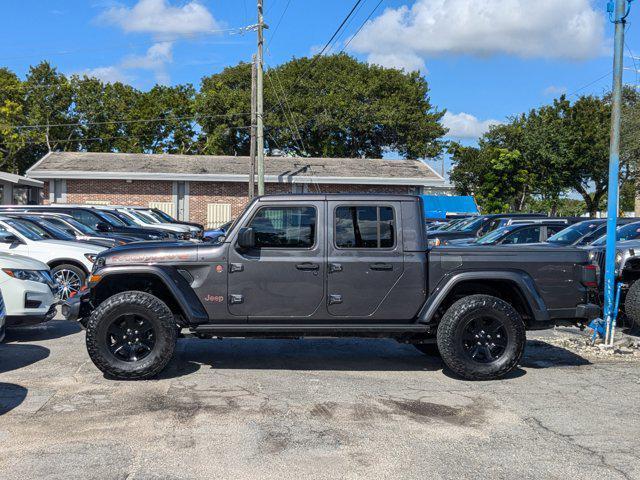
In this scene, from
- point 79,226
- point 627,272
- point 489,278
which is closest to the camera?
point 489,278

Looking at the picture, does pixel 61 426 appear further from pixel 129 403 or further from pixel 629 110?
pixel 629 110

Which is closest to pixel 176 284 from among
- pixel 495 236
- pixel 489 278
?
pixel 489 278

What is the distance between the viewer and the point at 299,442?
511 cm

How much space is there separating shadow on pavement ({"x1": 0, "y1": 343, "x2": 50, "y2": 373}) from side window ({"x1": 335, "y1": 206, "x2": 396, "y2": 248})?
12.5 feet

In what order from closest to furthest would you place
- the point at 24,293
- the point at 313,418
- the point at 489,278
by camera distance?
the point at 313,418
the point at 489,278
the point at 24,293

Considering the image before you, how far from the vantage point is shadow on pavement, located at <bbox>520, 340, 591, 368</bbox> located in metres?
8.09

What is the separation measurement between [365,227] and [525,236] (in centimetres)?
971

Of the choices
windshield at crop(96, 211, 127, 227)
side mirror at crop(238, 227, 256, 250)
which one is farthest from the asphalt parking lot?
windshield at crop(96, 211, 127, 227)

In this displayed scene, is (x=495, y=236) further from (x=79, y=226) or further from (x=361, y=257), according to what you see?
(x=79, y=226)

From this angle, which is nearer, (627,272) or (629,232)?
(627,272)

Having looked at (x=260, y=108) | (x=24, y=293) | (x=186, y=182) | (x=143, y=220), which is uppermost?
(x=260, y=108)

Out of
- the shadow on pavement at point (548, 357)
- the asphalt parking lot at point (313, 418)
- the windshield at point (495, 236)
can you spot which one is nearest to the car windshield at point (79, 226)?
the asphalt parking lot at point (313, 418)

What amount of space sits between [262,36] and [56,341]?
2247 centimetres

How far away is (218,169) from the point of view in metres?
34.6
